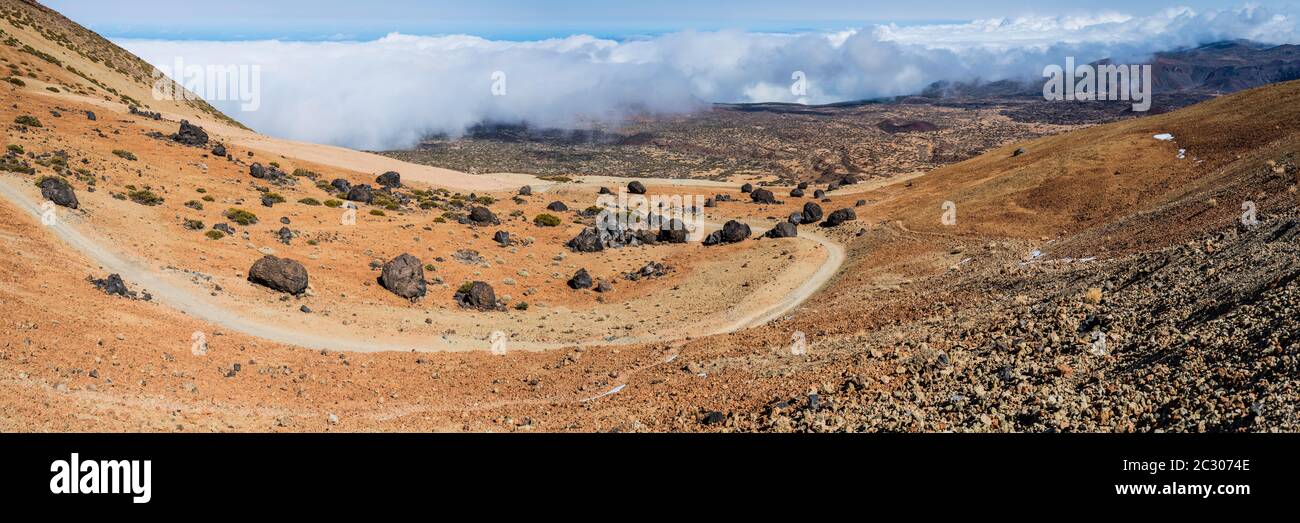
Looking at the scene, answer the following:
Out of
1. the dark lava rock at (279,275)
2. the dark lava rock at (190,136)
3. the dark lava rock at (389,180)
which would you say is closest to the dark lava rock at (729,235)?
the dark lava rock at (279,275)

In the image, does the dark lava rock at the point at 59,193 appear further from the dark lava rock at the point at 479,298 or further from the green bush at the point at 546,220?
the green bush at the point at 546,220

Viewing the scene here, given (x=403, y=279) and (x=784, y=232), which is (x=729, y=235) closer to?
(x=784, y=232)

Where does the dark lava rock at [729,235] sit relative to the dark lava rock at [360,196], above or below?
below

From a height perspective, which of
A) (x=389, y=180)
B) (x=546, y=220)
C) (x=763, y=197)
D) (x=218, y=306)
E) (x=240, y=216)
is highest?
(x=389, y=180)

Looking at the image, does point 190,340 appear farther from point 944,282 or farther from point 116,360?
point 944,282

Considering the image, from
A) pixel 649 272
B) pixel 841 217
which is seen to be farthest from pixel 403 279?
pixel 841 217
